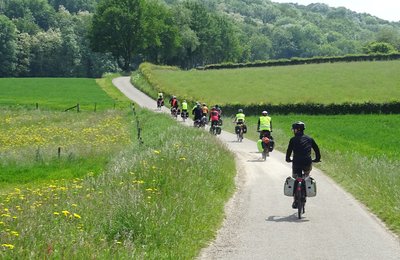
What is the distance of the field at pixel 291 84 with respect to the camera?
182 ft

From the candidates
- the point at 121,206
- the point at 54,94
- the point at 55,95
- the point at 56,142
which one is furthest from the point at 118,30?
the point at 121,206

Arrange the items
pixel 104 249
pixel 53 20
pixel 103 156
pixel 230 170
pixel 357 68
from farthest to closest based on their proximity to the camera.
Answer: pixel 53 20, pixel 357 68, pixel 103 156, pixel 230 170, pixel 104 249

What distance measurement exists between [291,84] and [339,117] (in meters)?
23.0

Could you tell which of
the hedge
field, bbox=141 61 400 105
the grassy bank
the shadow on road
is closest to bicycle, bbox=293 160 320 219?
the shadow on road

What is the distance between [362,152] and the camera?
28641 millimetres

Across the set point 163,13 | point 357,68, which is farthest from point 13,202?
point 163,13

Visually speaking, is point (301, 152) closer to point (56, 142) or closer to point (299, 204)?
point (299, 204)

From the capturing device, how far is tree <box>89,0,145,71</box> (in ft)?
363

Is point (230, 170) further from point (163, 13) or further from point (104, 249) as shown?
point (163, 13)

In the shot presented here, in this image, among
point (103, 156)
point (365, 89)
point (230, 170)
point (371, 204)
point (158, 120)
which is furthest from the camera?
point (365, 89)

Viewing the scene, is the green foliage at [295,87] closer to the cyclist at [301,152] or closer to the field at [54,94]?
the field at [54,94]

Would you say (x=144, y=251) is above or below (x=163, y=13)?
below

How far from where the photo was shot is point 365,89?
201 ft

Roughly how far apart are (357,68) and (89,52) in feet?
206
